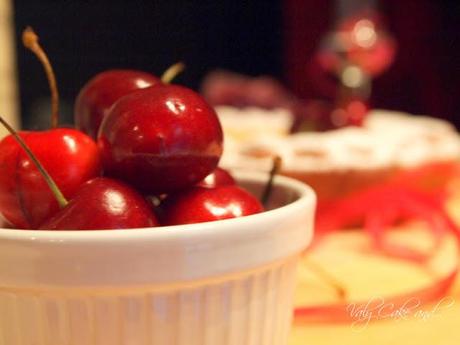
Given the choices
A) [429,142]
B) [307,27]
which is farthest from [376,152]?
[307,27]

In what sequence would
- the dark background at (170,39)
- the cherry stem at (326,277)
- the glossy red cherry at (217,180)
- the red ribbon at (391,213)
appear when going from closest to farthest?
the glossy red cherry at (217,180) → the cherry stem at (326,277) → the red ribbon at (391,213) → the dark background at (170,39)

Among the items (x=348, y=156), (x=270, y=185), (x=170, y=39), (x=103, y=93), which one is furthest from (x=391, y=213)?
(x=170, y=39)

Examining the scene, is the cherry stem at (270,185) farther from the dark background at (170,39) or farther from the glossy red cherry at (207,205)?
the dark background at (170,39)

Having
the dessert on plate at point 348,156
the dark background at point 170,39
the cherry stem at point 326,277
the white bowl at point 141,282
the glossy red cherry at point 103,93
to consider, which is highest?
the glossy red cherry at point 103,93

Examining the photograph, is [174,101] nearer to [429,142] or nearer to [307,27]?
[429,142]

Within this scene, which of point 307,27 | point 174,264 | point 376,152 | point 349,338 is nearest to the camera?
point 174,264

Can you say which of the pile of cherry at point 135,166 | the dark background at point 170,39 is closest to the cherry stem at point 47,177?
the pile of cherry at point 135,166
